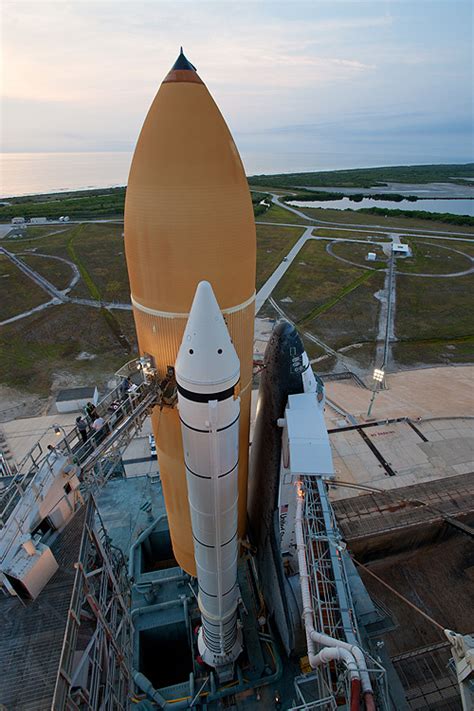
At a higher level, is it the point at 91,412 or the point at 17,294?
the point at 91,412

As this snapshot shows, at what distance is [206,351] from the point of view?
22.0ft

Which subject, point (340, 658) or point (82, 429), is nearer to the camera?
point (340, 658)

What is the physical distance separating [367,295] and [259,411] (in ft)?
131

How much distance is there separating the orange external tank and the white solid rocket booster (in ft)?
4.34

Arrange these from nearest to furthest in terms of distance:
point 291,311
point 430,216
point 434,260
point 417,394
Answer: point 417,394
point 291,311
point 434,260
point 430,216

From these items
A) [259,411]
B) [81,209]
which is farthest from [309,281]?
[81,209]

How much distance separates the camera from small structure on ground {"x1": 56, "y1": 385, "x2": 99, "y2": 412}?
25812 millimetres

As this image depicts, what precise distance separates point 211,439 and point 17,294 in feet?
161

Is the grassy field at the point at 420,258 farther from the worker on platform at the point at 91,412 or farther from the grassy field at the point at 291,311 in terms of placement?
the worker on platform at the point at 91,412

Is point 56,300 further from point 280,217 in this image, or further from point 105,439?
point 280,217

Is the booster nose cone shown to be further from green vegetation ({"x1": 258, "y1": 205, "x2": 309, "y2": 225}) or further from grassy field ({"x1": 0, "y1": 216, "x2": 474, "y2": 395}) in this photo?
green vegetation ({"x1": 258, "y1": 205, "x2": 309, "y2": 225})

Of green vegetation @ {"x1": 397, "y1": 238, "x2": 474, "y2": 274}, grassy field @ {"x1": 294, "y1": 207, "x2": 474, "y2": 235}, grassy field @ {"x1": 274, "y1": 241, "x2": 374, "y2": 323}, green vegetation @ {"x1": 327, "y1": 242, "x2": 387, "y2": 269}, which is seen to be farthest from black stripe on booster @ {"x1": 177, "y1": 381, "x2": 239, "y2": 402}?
grassy field @ {"x1": 294, "y1": 207, "x2": 474, "y2": 235}

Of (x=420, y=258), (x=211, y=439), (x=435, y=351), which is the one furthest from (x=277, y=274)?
(x=211, y=439)

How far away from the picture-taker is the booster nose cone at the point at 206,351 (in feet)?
21.6
